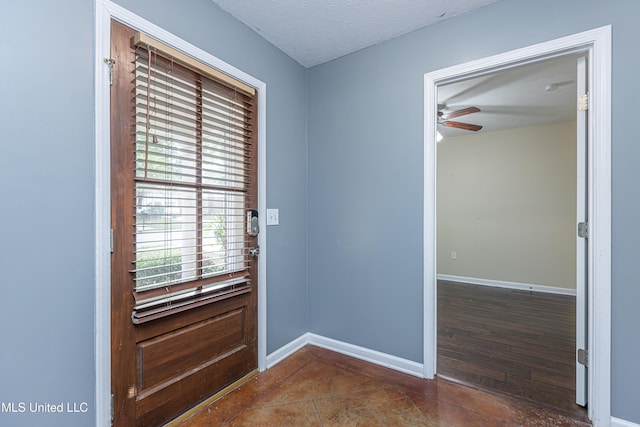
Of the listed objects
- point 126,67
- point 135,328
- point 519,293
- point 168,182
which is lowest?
point 519,293

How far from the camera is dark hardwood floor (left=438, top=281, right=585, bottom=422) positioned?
6.64 ft

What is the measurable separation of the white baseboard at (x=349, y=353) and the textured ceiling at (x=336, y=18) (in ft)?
7.84

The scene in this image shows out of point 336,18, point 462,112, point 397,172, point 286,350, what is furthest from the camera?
point 462,112

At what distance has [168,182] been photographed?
1607 mm

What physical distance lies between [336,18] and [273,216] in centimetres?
145

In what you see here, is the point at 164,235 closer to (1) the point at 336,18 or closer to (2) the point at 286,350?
(2) the point at 286,350

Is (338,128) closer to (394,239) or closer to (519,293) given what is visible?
(394,239)

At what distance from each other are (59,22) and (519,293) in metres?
5.40

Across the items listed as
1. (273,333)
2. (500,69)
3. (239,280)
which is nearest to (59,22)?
(239,280)

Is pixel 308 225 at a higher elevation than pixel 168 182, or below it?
below

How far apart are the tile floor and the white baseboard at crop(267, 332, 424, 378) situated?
0.06m

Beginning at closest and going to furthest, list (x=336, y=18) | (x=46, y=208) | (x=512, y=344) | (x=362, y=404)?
1. (x=46, y=208)
2. (x=362, y=404)
3. (x=336, y=18)
4. (x=512, y=344)

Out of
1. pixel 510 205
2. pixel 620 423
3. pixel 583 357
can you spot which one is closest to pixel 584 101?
pixel 583 357

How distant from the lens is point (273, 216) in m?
2.31
